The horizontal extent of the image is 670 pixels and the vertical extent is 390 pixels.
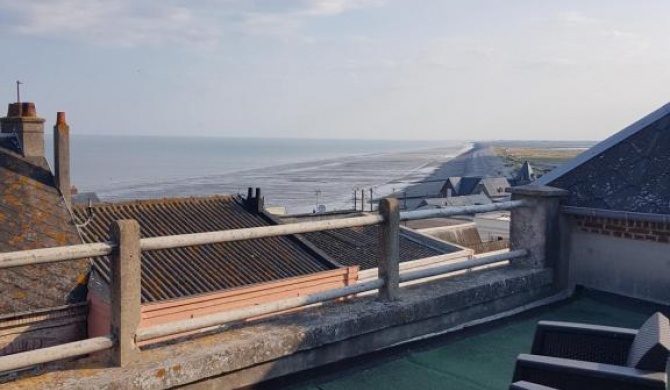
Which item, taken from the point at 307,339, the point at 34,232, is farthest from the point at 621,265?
the point at 34,232

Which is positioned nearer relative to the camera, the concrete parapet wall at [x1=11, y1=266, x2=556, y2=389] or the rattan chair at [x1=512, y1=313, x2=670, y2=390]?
the rattan chair at [x1=512, y1=313, x2=670, y2=390]

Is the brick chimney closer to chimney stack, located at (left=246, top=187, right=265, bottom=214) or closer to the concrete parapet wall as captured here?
chimney stack, located at (left=246, top=187, right=265, bottom=214)

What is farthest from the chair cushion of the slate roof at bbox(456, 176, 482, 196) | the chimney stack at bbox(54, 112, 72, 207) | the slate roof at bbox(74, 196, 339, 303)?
the slate roof at bbox(456, 176, 482, 196)

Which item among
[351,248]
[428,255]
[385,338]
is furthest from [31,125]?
[385,338]

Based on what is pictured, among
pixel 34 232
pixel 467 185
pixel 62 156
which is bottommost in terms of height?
pixel 467 185

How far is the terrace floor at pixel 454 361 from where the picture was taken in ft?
12.6

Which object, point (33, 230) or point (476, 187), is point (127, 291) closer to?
→ point (33, 230)

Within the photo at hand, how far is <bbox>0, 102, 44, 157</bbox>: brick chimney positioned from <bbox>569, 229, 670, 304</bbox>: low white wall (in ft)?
46.3

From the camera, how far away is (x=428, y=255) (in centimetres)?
2062

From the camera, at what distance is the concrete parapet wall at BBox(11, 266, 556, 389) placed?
3.18 m

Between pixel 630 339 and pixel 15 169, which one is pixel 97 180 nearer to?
pixel 15 169

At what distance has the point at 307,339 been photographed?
383cm

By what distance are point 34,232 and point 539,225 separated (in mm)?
11226

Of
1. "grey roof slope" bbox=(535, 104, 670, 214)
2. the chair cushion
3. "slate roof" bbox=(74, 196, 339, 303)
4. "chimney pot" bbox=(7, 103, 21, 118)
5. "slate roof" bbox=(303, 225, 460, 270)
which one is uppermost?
"chimney pot" bbox=(7, 103, 21, 118)
